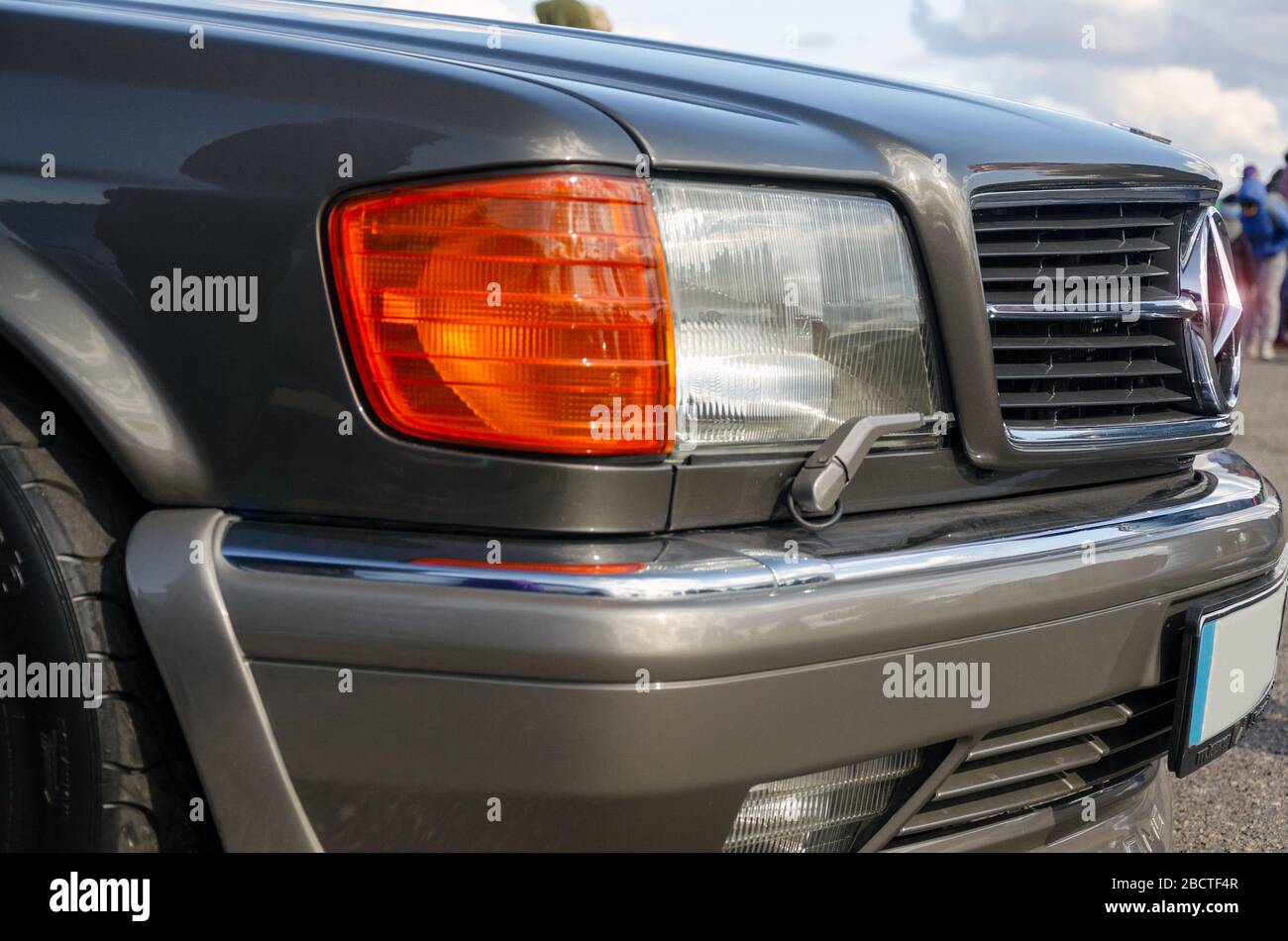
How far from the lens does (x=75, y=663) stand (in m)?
1.37

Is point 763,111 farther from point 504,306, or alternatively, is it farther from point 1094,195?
point 1094,195

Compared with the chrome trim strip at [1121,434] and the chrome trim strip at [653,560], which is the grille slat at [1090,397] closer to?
the chrome trim strip at [1121,434]

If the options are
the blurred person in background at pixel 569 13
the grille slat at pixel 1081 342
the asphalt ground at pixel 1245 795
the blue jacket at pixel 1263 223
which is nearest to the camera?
the grille slat at pixel 1081 342

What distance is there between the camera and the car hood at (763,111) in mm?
1426

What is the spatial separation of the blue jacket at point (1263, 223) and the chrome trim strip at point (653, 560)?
11.5 metres

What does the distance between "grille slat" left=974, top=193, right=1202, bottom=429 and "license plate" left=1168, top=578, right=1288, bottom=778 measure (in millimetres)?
301

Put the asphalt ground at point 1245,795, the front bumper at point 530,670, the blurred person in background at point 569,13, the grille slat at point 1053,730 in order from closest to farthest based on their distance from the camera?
the front bumper at point 530,670 → the grille slat at point 1053,730 → the asphalt ground at point 1245,795 → the blurred person in background at point 569,13

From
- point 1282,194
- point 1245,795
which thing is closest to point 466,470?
point 1245,795

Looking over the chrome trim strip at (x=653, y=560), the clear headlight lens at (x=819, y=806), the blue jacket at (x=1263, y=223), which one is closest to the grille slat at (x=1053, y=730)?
the clear headlight lens at (x=819, y=806)

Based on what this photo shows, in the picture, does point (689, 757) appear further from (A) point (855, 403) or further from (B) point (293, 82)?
(B) point (293, 82)

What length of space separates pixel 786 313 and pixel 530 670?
0.51m

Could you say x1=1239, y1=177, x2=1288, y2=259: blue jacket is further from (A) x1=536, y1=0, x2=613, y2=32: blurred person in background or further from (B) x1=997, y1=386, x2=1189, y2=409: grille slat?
(B) x1=997, y1=386, x2=1189, y2=409: grille slat

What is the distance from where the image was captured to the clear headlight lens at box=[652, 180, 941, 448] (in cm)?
141

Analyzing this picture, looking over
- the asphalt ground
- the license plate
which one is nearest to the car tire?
the license plate
